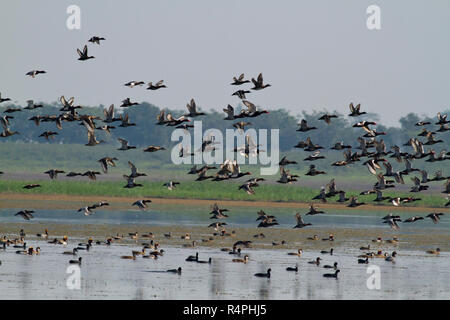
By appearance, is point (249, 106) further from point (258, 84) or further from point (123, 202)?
point (123, 202)

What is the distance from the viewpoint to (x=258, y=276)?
40.6 m

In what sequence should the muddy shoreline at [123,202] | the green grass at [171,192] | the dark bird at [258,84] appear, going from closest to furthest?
the dark bird at [258,84]
the muddy shoreline at [123,202]
the green grass at [171,192]

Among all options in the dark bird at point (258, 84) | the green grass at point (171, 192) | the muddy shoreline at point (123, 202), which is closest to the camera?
the dark bird at point (258, 84)

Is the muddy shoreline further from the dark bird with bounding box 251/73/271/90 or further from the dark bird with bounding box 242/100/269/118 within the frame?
the dark bird with bounding box 251/73/271/90

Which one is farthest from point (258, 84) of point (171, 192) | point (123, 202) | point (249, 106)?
point (171, 192)

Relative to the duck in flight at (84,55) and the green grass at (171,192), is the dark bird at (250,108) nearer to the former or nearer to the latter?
the duck in flight at (84,55)

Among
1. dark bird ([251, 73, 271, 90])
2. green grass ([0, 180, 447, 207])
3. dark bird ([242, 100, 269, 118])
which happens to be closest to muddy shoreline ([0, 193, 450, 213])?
green grass ([0, 180, 447, 207])

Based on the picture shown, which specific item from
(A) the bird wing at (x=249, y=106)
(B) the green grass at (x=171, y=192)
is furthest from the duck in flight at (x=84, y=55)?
(B) the green grass at (x=171, y=192)

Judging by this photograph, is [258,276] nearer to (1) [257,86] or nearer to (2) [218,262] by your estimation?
(2) [218,262]

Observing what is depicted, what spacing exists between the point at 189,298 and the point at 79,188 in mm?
51633

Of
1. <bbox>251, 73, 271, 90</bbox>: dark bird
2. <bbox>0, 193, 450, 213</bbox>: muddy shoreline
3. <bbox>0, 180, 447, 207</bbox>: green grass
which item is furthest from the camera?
<bbox>0, 180, 447, 207</bbox>: green grass

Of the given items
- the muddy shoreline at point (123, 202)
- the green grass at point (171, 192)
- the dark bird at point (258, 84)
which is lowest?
the muddy shoreline at point (123, 202)

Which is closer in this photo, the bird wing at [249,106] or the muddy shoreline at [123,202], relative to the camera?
the bird wing at [249,106]
